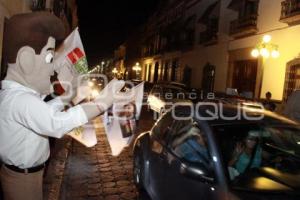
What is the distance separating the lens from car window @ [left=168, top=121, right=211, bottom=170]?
11.9ft

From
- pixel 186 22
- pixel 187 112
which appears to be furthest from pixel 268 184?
pixel 186 22

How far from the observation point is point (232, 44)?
67.9ft

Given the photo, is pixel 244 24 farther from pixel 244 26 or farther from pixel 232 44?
pixel 232 44

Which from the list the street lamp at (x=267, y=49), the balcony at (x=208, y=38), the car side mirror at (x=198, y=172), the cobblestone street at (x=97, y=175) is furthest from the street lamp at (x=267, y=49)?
the car side mirror at (x=198, y=172)

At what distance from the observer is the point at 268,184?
340 centimetres

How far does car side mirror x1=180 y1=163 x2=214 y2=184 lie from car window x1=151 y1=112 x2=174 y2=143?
1.25 metres

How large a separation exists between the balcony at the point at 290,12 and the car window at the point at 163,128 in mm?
11401

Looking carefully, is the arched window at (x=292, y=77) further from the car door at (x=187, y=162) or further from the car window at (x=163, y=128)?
the car door at (x=187, y=162)

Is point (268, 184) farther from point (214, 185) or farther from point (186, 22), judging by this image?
point (186, 22)

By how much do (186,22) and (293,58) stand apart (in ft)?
53.0

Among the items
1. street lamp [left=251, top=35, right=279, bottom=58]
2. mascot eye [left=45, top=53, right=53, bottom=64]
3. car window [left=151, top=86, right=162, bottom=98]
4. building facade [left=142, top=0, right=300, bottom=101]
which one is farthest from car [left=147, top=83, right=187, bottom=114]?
mascot eye [left=45, top=53, right=53, bottom=64]

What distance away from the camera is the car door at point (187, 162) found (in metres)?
3.29

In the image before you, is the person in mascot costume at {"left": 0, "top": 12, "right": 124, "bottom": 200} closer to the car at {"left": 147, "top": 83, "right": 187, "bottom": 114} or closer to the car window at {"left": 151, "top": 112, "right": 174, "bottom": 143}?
the car window at {"left": 151, "top": 112, "right": 174, "bottom": 143}

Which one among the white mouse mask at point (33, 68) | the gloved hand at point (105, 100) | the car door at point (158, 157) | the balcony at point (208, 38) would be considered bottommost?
the car door at point (158, 157)
